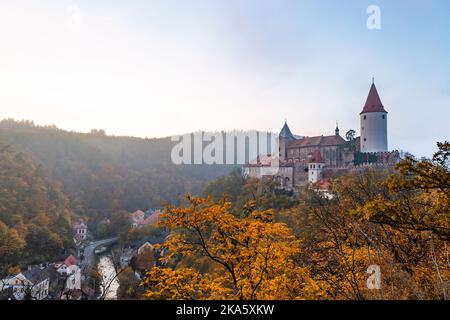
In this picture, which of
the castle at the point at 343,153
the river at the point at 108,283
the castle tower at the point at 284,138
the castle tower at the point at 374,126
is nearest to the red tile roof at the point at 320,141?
the castle at the point at 343,153

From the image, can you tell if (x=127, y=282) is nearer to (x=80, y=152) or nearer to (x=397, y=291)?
(x=397, y=291)

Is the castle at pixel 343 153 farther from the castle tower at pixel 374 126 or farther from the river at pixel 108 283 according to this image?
the river at pixel 108 283

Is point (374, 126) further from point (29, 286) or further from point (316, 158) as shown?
point (29, 286)

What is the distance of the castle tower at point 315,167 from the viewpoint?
4375 centimetres

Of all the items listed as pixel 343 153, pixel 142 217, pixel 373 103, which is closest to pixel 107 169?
pixel 142 217

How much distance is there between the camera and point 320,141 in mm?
49469

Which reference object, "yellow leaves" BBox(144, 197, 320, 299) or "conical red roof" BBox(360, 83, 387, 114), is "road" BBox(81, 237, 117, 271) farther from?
"yellow leaves" BBox(144, 197, 320, 299)

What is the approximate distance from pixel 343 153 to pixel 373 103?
27.7ft

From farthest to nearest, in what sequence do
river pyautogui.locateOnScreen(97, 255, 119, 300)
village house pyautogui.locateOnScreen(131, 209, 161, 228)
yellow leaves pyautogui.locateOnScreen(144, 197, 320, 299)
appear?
village house pyautogui.locateOnScreen(131, 209, 161, 228), river pyautogui.locateOnScreen(97, 255, 119, 300), yellow leaves pyautogui.locateOnScreen(144, 197, 320, 299)

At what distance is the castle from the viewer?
43.4 m

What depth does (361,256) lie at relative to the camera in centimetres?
988

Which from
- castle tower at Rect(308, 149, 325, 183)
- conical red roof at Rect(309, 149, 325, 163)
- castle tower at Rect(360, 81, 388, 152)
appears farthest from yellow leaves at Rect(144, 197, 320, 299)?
castle tower at Rect(360, 81, 388, 152)

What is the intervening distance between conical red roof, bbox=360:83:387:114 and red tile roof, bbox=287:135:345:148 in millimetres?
4885
